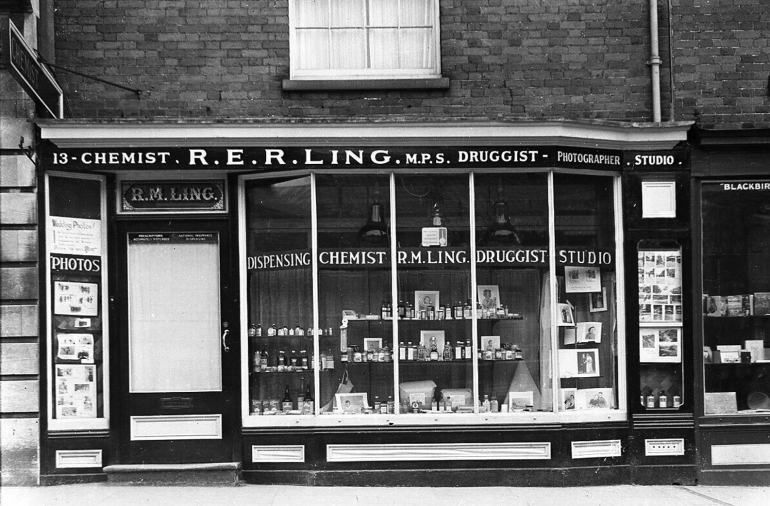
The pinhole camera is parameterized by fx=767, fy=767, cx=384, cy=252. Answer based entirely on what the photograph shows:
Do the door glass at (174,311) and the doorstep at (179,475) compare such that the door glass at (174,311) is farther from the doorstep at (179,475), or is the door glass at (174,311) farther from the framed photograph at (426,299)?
the framed photograph at (426,299)

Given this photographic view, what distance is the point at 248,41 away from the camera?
846 cm

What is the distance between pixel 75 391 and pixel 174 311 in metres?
1.32

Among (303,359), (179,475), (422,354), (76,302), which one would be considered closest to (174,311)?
(76,302)

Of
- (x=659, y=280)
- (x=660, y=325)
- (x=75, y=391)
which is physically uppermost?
(x=659, y=280)

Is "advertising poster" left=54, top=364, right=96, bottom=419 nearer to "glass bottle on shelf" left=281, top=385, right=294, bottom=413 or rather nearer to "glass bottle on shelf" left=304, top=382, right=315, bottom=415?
"glass bottle on shelf" left=281, top=385, right=294, bottom=413

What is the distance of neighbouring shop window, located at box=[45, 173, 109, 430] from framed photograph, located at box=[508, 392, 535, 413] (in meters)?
4.37

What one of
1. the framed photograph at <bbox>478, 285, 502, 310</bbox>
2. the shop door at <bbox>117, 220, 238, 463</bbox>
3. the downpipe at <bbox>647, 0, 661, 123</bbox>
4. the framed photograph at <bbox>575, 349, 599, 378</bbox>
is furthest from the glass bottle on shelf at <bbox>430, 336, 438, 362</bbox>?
the downpipe at <bbox>647, 0, 661, 123</bbox>

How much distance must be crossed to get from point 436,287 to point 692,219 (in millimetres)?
2928

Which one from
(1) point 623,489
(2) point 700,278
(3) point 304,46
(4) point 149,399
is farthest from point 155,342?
(2) point 700,278

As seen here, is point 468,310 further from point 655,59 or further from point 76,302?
point 76,302

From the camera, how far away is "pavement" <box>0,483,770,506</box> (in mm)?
7539

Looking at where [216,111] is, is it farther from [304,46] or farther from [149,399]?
[149,399]

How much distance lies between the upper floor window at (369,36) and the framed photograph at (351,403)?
11.8 ft

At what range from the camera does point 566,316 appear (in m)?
8.50
